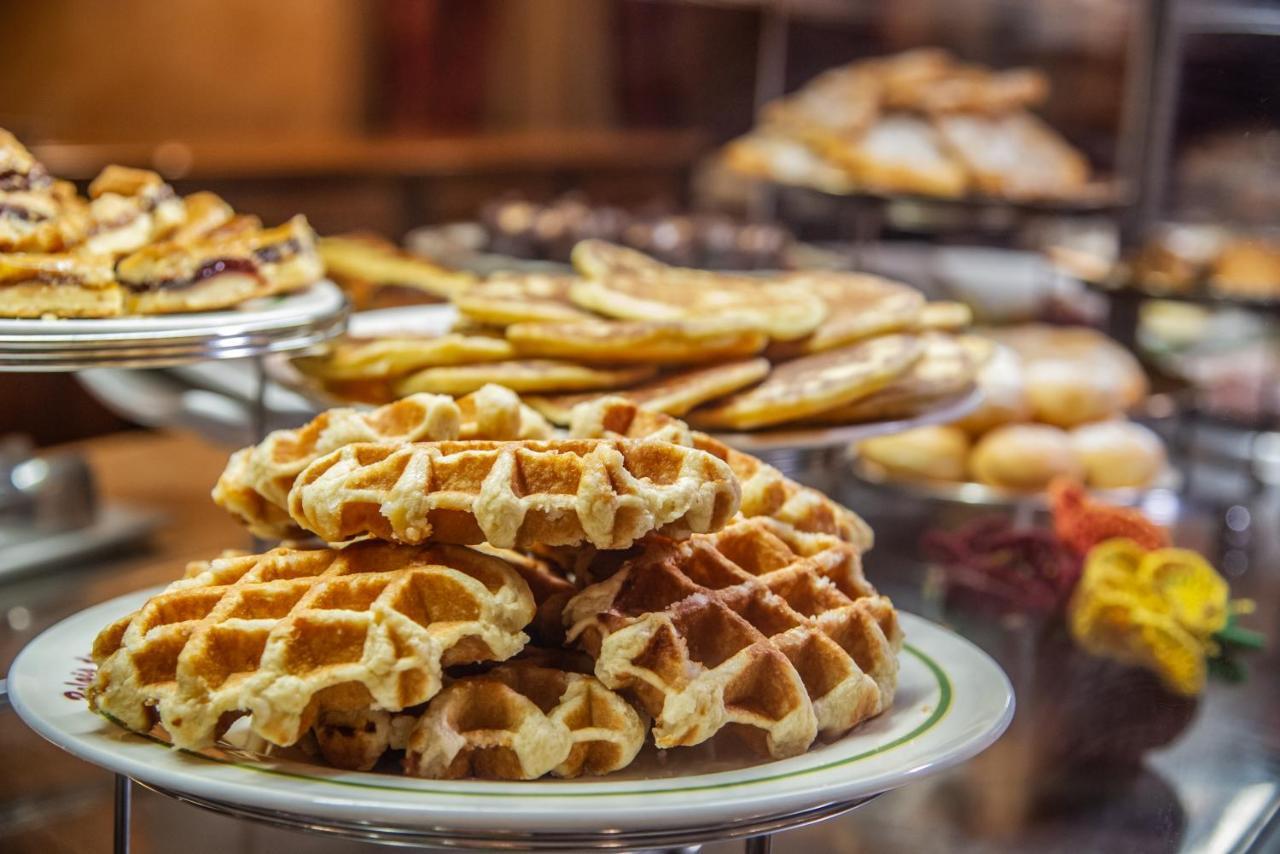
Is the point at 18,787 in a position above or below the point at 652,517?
below

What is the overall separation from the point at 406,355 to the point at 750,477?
63 cm

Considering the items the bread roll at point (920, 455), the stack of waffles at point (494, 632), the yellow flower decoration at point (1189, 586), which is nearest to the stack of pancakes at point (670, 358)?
the yellow flower decoration at point (1189, 586)

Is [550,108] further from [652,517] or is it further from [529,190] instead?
[652,517]

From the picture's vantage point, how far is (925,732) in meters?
1.15

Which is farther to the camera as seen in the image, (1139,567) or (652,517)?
(1139,567)

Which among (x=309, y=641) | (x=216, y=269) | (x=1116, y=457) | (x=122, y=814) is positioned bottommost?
(x=1116, y=457)

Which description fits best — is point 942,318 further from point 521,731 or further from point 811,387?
point 521,731

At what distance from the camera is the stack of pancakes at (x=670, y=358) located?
181 centimetres

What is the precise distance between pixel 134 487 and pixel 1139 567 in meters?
1.82

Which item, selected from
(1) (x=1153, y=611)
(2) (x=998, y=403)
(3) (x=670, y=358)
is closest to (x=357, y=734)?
(3) (x=670, y=358)

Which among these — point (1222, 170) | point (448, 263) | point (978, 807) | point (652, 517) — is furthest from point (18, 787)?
point (1222, 170)

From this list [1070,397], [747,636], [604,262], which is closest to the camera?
[747,636]

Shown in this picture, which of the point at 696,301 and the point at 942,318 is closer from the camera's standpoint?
the point at 696,301

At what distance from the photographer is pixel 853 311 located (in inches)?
86.0
